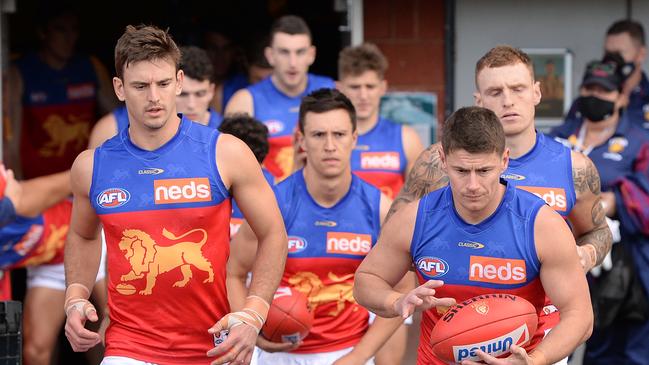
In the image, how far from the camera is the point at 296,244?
6711 millimetres

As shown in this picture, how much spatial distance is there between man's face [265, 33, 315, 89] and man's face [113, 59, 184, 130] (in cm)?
306

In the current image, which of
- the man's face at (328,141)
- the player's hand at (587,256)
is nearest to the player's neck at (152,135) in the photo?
the man's face at (328,141)

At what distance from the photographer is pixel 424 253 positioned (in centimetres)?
533

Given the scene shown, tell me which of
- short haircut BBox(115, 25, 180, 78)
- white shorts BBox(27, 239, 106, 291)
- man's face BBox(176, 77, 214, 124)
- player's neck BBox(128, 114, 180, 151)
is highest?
short haircut BBox(115, 25, 180, 78)

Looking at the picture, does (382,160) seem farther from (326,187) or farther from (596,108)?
(326,187)

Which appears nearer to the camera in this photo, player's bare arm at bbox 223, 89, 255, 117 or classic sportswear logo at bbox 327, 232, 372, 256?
classic sportswear logo at bbox 327, 232, 372, 256

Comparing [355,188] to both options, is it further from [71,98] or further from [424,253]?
[71,98]

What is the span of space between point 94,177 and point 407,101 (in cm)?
418

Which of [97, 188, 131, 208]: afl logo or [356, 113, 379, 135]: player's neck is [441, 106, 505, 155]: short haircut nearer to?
[97, 188, 131, 208]: afl logo

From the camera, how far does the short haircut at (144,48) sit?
5.53 meters

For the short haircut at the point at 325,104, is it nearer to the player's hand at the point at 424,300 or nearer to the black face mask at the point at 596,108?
the player's hand at the point at 424,300

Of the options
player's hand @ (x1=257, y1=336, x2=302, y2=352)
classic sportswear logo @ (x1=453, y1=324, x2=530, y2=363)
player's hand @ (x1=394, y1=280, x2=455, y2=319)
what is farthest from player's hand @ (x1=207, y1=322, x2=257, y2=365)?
player's hand @ (x1=257, y1=336, x2=302, y2=352)

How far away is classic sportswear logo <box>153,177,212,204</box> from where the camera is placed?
18.1 ft

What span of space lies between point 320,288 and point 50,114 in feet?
14.1
